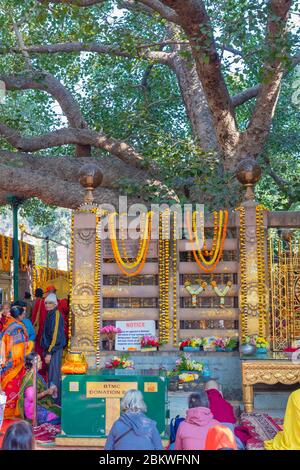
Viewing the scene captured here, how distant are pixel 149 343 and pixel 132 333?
0.36 m

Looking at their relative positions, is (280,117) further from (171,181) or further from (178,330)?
(178,330)

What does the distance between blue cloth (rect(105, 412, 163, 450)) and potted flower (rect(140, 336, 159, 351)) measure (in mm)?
4438

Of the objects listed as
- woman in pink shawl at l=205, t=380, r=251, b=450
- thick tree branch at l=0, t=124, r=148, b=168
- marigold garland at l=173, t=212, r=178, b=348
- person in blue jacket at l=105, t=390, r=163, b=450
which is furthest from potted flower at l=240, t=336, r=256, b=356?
thick tree branch at l=0, t=124, r=148, b=168

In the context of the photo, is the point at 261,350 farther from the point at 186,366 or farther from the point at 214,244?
the point at 214,244

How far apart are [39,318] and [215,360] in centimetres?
379

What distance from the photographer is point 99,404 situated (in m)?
7.84

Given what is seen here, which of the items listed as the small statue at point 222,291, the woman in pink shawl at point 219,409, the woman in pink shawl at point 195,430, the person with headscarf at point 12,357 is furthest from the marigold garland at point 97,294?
the woman in pink shawl at point 195,430

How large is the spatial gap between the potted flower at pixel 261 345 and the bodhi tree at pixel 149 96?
3.14 metres

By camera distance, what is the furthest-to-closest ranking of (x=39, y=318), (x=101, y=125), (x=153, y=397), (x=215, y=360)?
1. (x=101, y=125)
2. (x=39, y=318)
3. (x=215, y=360)
4. (x=153, y=397)

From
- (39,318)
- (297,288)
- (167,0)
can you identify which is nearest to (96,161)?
(39,318)

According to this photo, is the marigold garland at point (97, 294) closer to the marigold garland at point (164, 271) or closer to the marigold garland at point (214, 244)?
the marigold garland at point (164, 271)

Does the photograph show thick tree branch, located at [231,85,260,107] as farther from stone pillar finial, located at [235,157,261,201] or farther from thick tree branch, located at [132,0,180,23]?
stone pillar finial, located at [235,157,261,201]

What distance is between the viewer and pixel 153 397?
25.6 ft

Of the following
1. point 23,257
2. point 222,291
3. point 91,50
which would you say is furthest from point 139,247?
point 23,257
